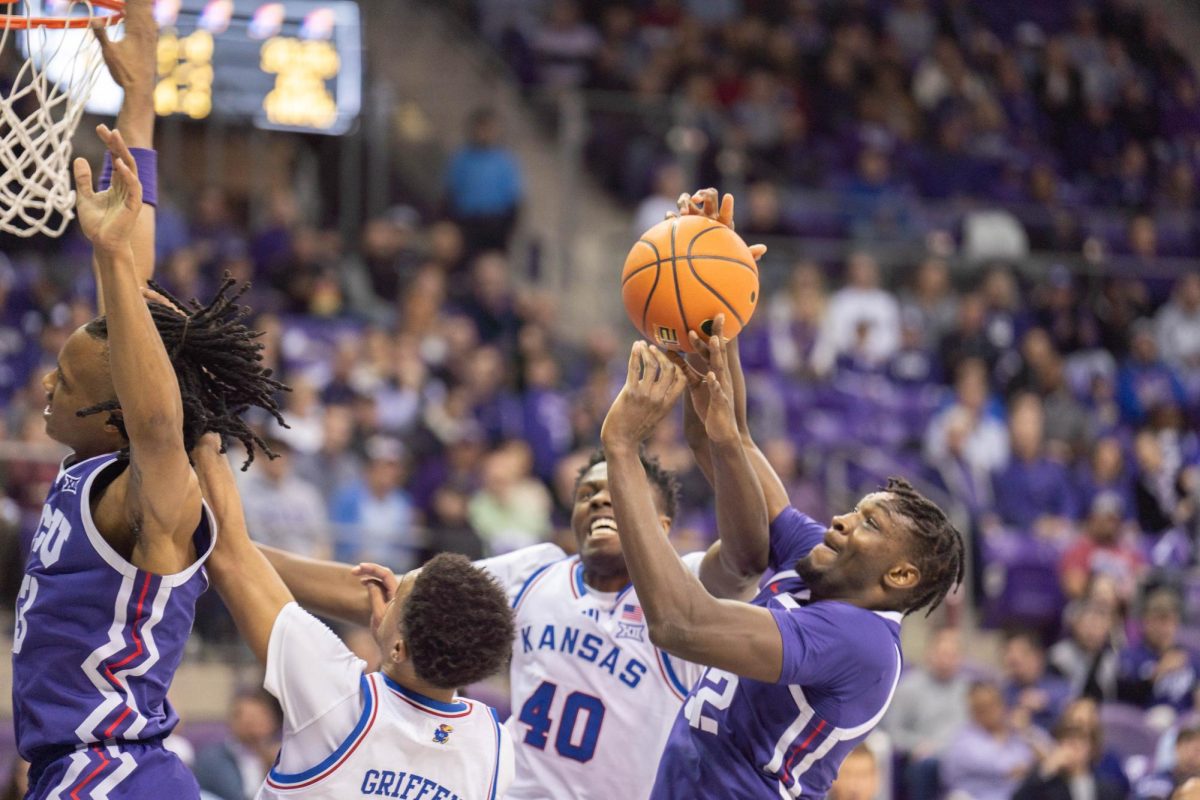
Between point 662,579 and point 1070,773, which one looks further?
point 1070,773

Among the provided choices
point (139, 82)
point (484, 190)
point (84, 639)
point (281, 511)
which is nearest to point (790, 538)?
point (84, 639)

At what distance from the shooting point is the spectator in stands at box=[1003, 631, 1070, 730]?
32.2 ft

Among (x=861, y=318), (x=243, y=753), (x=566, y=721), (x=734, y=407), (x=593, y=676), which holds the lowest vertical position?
(x=243, y=753)

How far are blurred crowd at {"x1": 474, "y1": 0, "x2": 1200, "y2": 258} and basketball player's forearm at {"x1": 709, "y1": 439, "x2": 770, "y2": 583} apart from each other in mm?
10052

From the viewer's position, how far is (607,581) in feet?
17.5

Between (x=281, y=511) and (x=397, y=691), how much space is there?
18.7 feet

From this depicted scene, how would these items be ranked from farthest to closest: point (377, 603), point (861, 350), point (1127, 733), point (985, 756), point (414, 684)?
point (861, 350), point (1127, 733), point (985, 756), point (377, 603), point (414, 684)

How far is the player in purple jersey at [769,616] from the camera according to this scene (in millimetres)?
3957

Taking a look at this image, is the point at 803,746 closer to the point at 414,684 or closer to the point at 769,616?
the point at 769,616

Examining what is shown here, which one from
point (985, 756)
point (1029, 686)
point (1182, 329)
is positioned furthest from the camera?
point (1182, 329)

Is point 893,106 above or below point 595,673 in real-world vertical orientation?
above

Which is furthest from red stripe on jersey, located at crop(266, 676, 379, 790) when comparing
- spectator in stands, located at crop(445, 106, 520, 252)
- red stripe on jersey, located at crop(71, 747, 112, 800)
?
spectator in stands, located at crop(445, 106, 520, 252)

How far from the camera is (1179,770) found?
8.05 metres

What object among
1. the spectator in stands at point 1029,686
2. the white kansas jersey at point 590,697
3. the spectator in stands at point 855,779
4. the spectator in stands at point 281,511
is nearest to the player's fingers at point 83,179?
the white kansas jersey at point 590,697
